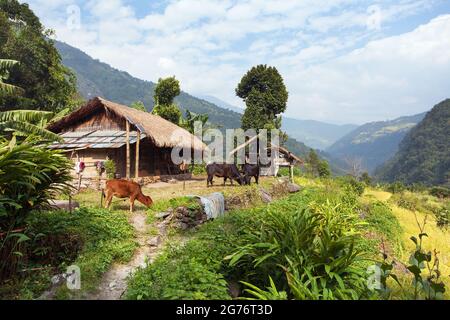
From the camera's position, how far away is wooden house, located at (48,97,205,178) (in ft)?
58.4

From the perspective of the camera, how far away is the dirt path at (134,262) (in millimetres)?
5453

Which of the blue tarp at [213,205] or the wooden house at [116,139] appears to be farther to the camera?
the wooden house at [116,139]

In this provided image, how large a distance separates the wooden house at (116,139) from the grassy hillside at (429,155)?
54.4 metres

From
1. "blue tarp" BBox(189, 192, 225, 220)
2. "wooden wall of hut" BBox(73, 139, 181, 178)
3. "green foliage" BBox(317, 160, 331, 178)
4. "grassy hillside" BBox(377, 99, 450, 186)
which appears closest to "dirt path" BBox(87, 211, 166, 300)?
"blue tarp" BBox(189, 192, 225, 220)

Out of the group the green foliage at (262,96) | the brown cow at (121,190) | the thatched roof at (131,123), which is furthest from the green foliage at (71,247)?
the green foliage at (262,96)

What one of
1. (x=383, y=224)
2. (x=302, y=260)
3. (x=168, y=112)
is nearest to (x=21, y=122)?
(x=302, y=260)

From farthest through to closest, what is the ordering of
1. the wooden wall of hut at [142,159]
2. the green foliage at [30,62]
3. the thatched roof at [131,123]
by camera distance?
1. the green foliage at [30,62]
2. the thatched roof at [131,123]
3. the wooden wall of hut at [142,159]

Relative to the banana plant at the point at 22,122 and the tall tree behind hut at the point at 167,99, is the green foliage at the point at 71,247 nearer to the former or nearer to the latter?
the banana plant at the point at 22,122

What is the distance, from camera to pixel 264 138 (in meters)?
31.8

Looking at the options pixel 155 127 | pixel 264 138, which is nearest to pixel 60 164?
pixel 155 127

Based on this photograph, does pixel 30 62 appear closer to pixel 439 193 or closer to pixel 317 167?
pixel 317 167

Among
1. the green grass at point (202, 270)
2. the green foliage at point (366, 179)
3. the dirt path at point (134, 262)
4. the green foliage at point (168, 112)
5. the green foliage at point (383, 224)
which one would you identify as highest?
the green foliage at point (168, 112)
